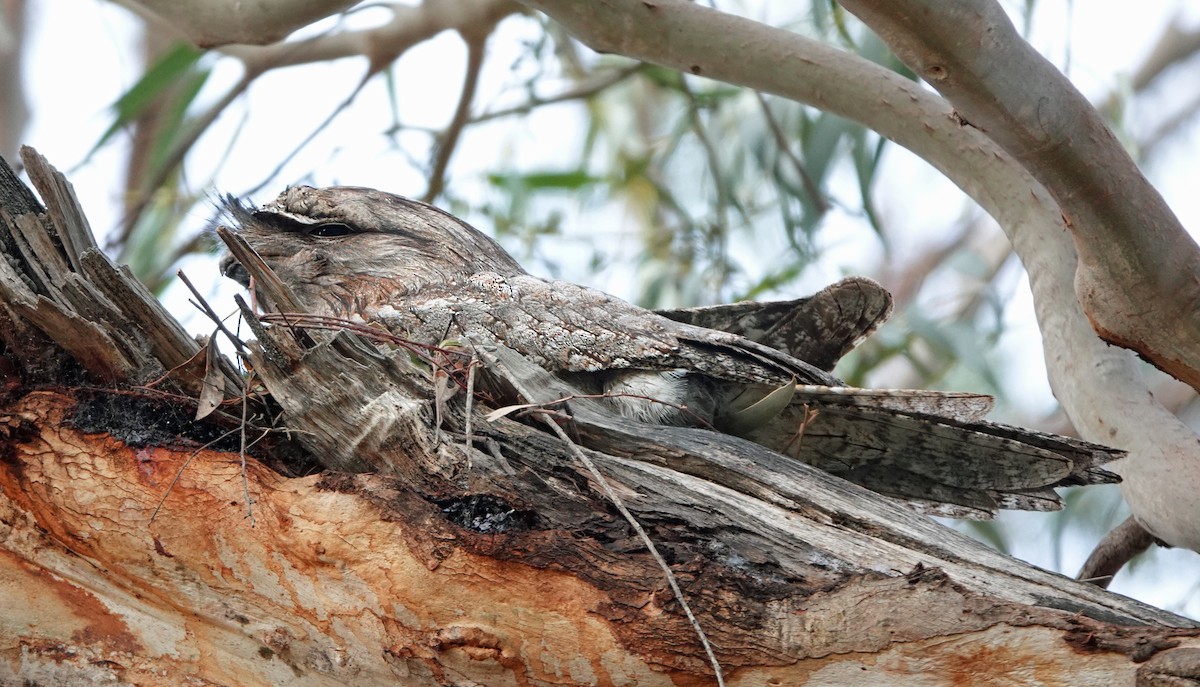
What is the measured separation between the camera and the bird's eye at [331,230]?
10.7 ft

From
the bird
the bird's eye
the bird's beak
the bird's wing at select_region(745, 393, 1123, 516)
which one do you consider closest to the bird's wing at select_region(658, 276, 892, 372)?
the bird

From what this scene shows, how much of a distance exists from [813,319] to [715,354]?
0.44 metres

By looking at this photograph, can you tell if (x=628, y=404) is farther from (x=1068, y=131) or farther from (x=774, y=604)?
(x=1068, y=131)

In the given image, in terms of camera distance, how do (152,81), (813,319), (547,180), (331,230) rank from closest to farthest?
(813,319), (331,230), (152,81), (547,180)

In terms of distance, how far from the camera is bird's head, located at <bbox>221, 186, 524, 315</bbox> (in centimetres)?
314

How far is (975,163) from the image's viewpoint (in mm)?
2963

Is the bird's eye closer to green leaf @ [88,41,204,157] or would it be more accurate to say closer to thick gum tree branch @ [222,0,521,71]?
thick gum tree branch @ [222,0,521,71]

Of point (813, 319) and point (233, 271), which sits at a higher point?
point (813, 319)

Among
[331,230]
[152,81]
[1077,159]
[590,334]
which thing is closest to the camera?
[1077,159]

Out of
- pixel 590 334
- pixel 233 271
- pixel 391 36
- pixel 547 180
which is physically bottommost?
pixel 233 271

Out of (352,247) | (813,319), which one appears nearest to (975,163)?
(813,319)

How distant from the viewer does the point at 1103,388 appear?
272 centimetres

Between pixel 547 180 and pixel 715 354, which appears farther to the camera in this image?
pixel 547 180

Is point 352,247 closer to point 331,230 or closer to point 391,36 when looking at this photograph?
point 331,230
